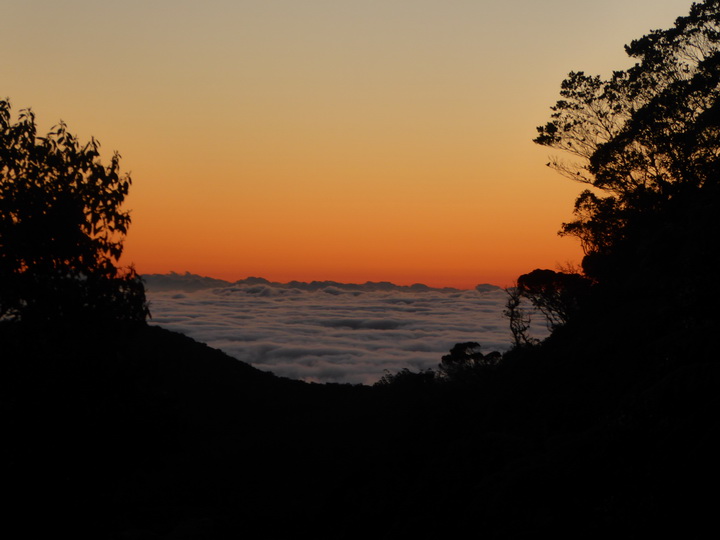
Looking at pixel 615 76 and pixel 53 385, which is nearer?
pixel 53 385

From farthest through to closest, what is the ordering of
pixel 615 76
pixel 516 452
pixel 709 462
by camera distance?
pixel 615 76, pixel 516 452, pixel 709 462

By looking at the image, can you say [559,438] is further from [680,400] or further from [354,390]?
[354,390]

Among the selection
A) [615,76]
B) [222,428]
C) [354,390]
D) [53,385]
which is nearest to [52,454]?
[53,385]

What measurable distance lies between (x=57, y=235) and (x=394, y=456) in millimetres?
15322

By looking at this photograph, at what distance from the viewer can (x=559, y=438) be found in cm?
1330

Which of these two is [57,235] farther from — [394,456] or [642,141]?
[642,141]

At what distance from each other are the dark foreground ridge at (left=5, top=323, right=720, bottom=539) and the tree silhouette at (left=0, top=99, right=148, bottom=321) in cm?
127

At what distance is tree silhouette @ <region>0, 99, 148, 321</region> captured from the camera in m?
20.8

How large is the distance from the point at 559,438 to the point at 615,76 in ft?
99.4

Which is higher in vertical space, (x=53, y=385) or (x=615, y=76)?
(x=615, y=76)

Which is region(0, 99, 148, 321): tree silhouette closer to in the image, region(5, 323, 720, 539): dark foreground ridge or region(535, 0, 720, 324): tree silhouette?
region(5, 323, 720, 539): dark foreground ridge

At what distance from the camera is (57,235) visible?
22453mm

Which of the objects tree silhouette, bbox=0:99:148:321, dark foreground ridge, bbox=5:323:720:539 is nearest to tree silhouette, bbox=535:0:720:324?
dark foreground ridge, bbox=5:323:720:539


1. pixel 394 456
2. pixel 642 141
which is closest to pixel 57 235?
pixel 394 456
